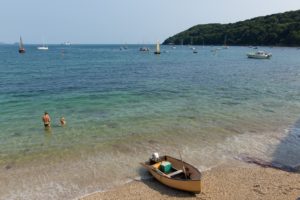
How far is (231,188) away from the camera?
15.7m

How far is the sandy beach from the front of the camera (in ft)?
49.1

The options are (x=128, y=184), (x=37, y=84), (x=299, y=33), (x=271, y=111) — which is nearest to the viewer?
(x=128, y=184)

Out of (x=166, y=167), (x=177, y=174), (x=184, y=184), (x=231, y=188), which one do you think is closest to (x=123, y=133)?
(x=166, y=167)

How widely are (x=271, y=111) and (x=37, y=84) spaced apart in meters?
35.3

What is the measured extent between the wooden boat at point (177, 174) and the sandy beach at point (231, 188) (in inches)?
14.4

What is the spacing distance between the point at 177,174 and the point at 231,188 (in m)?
2.86

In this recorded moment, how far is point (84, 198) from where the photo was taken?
1511cm

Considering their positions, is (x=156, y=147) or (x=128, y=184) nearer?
(x=128, y=184)

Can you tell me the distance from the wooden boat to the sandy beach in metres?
0.37

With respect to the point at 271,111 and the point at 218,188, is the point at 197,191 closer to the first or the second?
the point at 218,188

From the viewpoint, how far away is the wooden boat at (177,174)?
15000 millimetres

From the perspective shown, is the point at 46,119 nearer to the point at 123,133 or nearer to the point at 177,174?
the point at 123,133

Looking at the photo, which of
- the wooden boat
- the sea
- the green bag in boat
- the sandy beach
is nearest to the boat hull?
the wooden boat

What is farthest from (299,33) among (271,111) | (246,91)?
(271,111)
